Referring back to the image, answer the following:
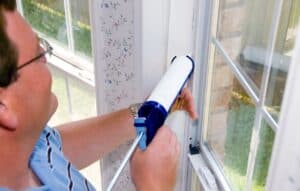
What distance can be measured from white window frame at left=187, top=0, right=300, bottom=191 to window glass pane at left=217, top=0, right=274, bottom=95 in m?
0.02

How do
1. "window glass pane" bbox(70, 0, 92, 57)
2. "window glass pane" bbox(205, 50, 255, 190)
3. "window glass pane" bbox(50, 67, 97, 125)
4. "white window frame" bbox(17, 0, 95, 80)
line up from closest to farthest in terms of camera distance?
"window glass pane" bbox(205, 50, 255, 190) → "window glass pane" bbox(70, 0, 92, 57) → "white window frame" bbox(17, 0, 95, 80) → "window glass pane" bbox(50, 67, 97, 125)

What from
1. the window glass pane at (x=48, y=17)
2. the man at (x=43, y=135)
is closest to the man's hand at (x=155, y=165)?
the man at (x=43, y=135)

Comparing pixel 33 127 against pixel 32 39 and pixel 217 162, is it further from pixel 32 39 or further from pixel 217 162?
pixel 217 162

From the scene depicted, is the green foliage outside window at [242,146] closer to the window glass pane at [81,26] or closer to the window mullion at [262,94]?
the window mullion at [262,94]

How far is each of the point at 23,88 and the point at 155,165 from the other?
0.31 metres

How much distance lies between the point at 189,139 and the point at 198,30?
12.6 inches

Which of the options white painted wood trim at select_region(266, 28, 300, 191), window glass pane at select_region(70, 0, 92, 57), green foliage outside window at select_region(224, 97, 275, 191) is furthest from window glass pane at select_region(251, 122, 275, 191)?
window glass pane at select_region(70, 0, 92, 57)

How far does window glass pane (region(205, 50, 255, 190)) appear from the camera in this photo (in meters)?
0.97


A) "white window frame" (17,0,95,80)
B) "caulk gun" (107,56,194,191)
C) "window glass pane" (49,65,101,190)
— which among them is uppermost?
"caulk gun" (107,56,194,191)

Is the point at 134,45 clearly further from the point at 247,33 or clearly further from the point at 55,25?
the point at 55,25

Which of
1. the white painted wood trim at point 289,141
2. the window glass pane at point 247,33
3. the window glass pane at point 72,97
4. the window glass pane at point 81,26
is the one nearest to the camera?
the white painted wood trim at point 289,141

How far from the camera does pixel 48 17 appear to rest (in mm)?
1826

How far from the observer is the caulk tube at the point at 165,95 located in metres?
0.86

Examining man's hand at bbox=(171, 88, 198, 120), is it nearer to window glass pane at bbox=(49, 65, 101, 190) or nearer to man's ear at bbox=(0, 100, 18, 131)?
man's ear at bbox=(0, 100, 18, 131)
